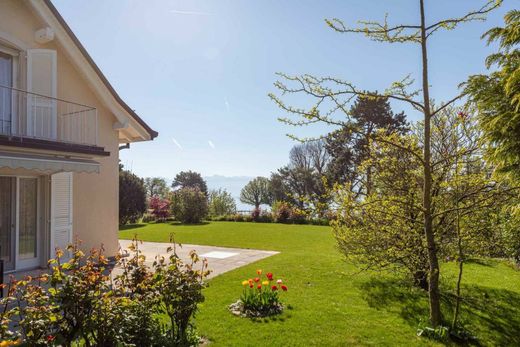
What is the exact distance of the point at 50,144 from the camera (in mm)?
13664

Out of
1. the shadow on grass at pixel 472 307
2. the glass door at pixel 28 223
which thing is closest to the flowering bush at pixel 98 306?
the shadow on grass at pixel 472 307

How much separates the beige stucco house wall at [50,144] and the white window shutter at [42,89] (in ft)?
0.14

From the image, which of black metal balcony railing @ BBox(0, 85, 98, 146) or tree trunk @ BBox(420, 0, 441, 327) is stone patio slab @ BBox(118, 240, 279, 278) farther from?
tree trunk @ BBox(420, 0, 441, 327)

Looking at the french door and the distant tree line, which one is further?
the distant tree line

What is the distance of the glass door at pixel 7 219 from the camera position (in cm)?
1423

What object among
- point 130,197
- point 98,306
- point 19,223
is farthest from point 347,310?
point 130,197

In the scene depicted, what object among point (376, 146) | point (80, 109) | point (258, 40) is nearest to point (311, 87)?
point (376, 146)

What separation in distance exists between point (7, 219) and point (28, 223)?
868mm

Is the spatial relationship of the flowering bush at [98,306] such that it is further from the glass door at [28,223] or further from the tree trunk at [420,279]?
the glass door at [28,223]

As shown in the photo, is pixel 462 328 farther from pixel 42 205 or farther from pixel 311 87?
pixel 42 205

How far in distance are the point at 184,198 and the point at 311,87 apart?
38.1 meters

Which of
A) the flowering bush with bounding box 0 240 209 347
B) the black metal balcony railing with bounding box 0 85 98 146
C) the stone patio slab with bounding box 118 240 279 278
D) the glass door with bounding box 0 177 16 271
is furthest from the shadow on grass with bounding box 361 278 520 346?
the glass door with bounding box 0 177 16 271

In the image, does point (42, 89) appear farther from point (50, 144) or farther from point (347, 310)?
point (347, 310)

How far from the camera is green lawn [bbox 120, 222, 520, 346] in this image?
8.70 meters
